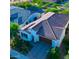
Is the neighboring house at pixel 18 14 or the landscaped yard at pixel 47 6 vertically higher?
the landscaped yard at pixel 47 6

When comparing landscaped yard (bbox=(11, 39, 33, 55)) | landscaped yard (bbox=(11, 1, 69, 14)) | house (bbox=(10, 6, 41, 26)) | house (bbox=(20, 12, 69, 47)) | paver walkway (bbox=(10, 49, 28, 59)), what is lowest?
paver walkway (bbox=(10, 49, 28, 59))

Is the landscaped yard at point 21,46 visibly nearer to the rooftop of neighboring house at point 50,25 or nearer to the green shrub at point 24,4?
the rooftop of neighboring house at point 50,25

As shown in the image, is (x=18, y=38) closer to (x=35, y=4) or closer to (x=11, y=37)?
(x=11, y=37)

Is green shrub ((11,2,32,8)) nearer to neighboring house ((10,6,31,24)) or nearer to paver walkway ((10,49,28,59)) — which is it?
neighboring house ((10,6,31,24))

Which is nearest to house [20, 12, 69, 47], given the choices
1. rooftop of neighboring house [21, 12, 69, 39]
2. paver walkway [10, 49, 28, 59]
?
rooftop of neighboring house [21, 12, 69, 39]

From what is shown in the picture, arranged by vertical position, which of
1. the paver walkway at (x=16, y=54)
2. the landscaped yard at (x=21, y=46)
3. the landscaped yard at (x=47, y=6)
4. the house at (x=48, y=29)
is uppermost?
the landscaped yard at (x=47, y=6)

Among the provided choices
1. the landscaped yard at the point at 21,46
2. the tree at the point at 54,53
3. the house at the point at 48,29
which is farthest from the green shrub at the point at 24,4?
the tree at the point at 54,53
